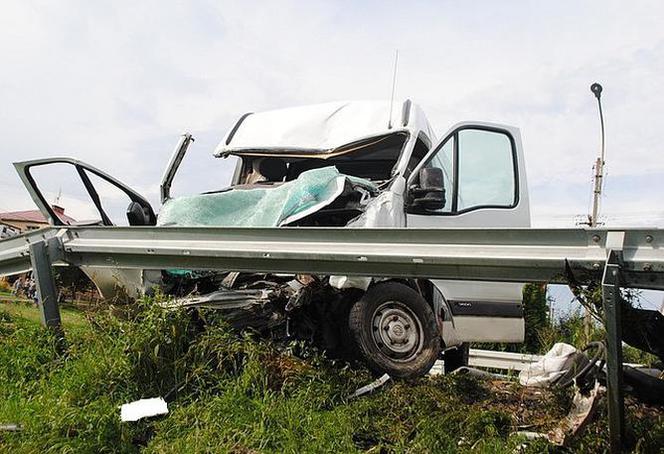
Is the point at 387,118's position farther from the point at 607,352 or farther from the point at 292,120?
the point at 607,352

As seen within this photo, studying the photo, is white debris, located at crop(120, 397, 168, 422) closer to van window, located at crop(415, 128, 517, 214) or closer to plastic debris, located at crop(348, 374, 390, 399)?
plastic debris, located at crop(348, 374, 390, 399)

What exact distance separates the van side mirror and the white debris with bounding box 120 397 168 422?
91.0 inches

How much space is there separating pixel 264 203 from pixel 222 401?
1.71 m

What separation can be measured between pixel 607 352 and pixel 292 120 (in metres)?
3.72

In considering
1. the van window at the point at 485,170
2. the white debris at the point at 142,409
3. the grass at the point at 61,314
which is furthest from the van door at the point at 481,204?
the grass at the point at 61,314

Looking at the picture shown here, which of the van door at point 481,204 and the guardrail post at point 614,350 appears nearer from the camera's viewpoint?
the guardrail post at point 614,350

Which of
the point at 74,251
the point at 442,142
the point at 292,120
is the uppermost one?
the point at 292,120

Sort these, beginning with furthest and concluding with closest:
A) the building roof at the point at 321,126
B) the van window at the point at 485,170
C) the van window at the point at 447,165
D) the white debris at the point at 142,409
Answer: the building roof at the point at 321,126
the van window at the point at 485,170
the van window at the point at 447,165
the white debris at the point at 142,409

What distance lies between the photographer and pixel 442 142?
14.8ft

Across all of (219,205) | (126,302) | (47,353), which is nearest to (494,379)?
(219,205)

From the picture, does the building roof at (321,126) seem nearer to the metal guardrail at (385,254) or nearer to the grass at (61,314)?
the metal guardrail at (385,254)

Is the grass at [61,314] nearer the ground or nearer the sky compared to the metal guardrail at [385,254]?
nearer the ground

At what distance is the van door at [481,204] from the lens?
4574mm

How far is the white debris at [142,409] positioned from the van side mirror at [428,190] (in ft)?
7.58
